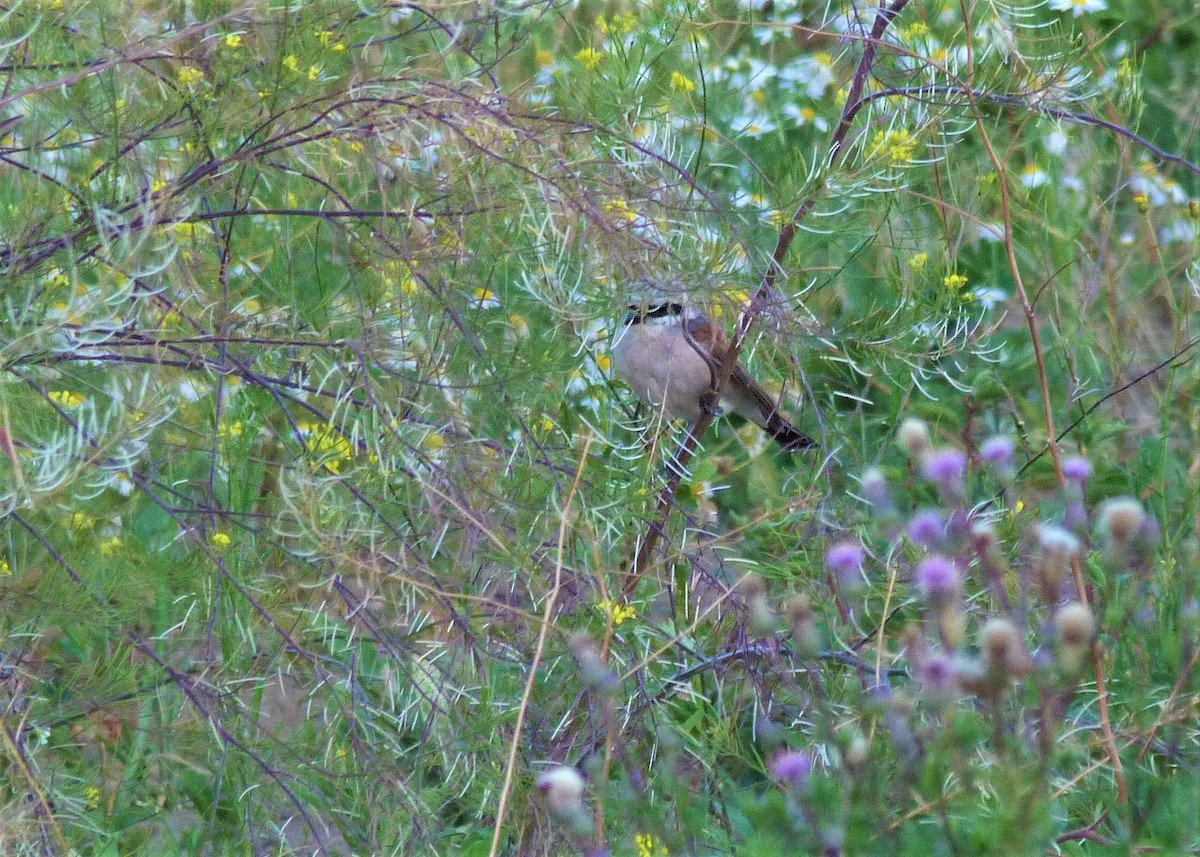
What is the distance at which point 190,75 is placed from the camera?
6.23 ft

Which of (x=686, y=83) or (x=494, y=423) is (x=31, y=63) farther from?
(x=686, y=83)

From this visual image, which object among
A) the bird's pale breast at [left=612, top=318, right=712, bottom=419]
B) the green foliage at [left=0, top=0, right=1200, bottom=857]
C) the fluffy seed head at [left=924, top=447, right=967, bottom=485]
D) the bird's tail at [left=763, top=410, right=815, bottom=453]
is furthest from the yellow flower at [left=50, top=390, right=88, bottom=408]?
the fluffy seed head at [left=924, top=447, right=967, bottom=485]

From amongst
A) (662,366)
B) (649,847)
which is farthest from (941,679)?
(662,366)

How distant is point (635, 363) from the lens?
3.08 m

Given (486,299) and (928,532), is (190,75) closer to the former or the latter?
(486,299)

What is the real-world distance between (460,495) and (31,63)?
0.79 metres

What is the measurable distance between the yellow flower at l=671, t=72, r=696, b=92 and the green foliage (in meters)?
0.04

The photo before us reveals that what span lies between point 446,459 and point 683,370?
4.36ft

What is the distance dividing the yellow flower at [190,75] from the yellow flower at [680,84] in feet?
2.98

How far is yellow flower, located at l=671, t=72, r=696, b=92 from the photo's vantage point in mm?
2531

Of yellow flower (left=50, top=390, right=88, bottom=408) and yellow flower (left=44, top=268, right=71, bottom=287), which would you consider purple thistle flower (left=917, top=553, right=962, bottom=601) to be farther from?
yellow flower (left=50, top=390, right=88, bottom=408)

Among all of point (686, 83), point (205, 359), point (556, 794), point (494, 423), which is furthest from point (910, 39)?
point (556, 794)

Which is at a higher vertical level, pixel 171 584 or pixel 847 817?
pixel 847 817

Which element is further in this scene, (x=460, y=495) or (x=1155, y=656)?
(x=1155, y=656)
